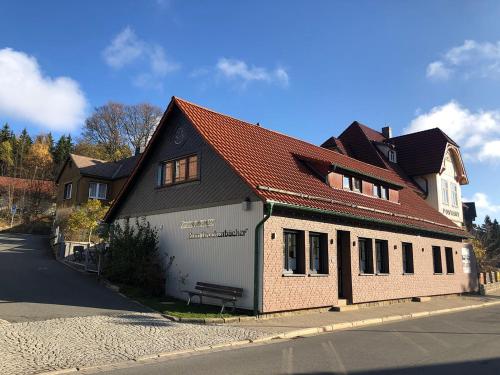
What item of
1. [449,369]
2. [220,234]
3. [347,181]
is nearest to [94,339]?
[220,234]

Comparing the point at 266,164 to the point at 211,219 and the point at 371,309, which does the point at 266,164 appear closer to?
the point at 211,219

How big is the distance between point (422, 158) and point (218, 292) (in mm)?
25023

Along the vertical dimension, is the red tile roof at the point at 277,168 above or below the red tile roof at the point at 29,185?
below

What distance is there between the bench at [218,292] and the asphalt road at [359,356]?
3.41 m

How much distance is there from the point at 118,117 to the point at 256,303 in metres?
49.5

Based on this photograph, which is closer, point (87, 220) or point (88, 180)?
point (87, 220)

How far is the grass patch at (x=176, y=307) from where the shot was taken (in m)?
13.4

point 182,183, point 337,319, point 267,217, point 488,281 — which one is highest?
point 182,183

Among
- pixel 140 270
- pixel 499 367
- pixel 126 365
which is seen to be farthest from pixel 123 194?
pixel 499 367

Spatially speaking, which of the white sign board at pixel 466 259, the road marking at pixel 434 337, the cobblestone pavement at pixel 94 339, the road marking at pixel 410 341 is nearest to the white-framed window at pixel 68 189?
the cobblestone pavement at pixel 94 339

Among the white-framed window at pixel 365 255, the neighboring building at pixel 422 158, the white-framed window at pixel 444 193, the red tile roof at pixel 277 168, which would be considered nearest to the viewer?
the red tile roof at pixel 277 168

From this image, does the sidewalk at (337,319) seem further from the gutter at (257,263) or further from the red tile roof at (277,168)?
the red tile roof at (277,168)

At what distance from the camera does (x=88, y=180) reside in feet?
134

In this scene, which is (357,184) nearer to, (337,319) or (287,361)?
(337,319)
